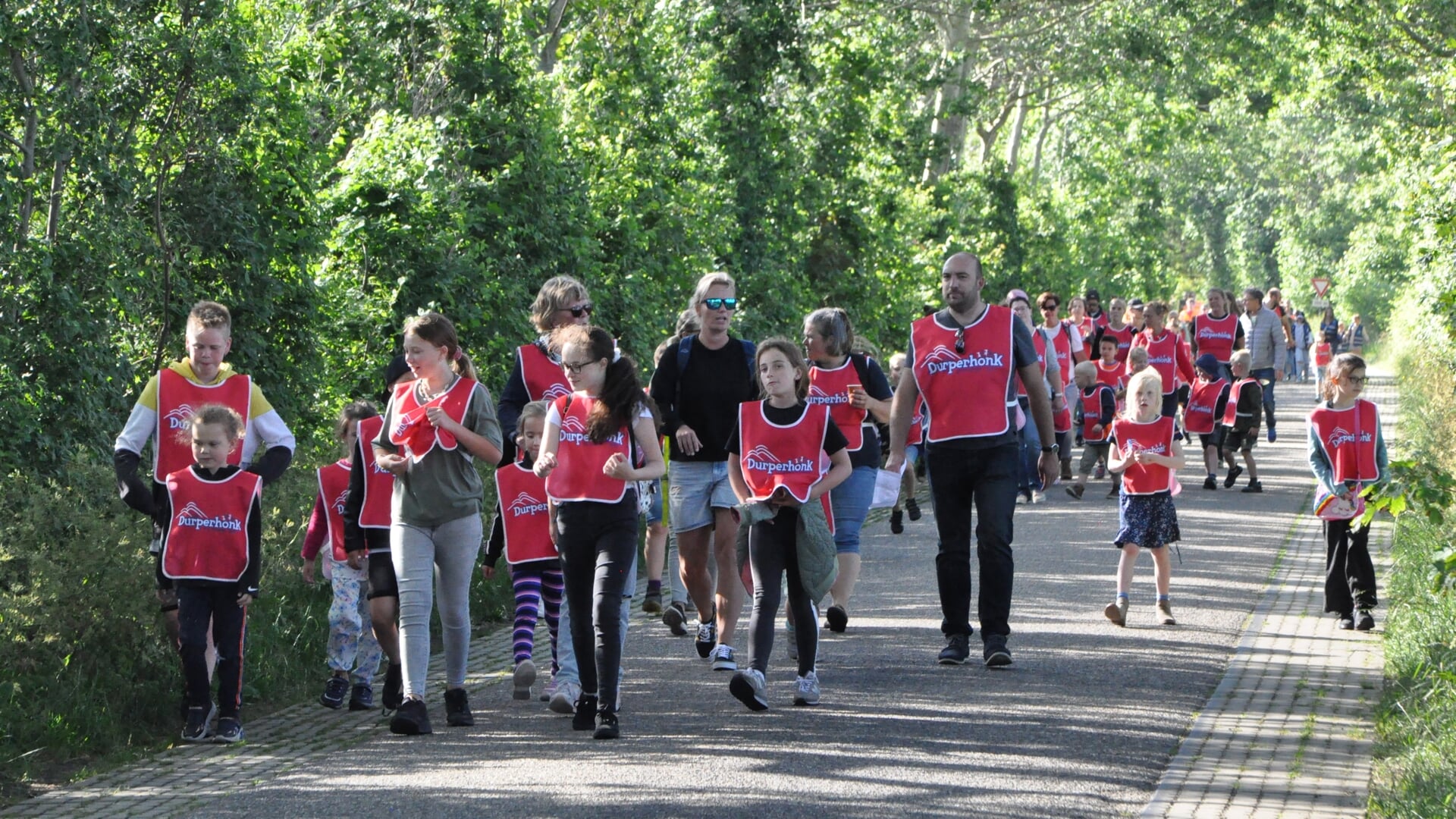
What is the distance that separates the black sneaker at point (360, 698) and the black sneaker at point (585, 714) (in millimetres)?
1298

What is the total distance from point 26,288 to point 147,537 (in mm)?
1754

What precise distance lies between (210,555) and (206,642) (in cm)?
37

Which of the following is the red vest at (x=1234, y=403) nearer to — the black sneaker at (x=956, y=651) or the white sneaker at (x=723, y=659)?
the black sneaker at (x=956, y=651)

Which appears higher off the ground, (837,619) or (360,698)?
(837,619)

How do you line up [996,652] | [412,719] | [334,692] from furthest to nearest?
[996,652], [334,692], [412,719]

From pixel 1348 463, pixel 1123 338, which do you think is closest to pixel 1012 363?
pixel 1348 463

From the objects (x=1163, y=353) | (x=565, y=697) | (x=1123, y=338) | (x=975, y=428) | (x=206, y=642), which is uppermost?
(x=1123, y=338)

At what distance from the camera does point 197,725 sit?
309 inches

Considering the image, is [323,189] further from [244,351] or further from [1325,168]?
[1325,168]

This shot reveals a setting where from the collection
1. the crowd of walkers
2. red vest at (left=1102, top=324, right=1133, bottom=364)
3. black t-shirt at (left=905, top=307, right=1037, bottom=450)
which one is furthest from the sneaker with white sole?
red vest at (left=1102, top=324, right=1133, bottom=364)

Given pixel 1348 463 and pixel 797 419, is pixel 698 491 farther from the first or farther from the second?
pixel 1348 463

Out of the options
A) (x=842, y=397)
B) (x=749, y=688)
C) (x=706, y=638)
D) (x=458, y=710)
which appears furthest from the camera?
(x=842, y=397)

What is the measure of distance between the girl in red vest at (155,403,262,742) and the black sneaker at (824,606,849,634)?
339 cm

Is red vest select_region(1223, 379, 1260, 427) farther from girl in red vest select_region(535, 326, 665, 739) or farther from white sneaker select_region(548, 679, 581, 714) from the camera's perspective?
girl in red vest select_region(535, 326, 665, 739)
